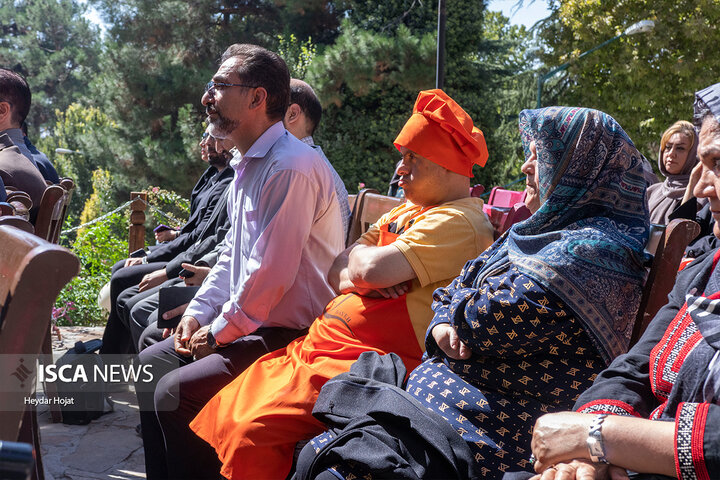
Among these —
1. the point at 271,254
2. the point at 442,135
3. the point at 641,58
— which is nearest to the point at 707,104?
the point at 442,135

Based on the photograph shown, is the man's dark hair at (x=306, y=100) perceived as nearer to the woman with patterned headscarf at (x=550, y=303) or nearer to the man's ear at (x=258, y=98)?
the man's ear at (x=258, y=98)

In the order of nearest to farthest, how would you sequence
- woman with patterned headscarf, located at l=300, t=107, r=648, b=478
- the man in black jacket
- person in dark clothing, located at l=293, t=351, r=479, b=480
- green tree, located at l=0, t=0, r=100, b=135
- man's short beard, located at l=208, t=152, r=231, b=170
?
1. person in dark clothing, located at l=293, t=351, r=479, b=480
2. woman with patterned headscarf, located at l=300, t=107, r=648, b=478
3. the man in black jacket
4. man's short beard, located at l=208, t=152, r=231, b=170
5. green tree, located at l=0, t=0, r=100, b=135

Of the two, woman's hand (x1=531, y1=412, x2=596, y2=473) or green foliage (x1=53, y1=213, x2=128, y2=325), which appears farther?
green foliage (x1=53, y1=213, x2=128, y2=325)

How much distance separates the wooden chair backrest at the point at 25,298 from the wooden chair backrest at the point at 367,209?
7.81ft

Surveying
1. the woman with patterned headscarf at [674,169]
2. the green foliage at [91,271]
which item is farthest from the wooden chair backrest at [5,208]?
the woman with patterned headscarf at [674,169]

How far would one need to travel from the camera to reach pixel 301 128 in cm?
435

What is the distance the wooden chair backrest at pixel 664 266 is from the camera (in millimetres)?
2068

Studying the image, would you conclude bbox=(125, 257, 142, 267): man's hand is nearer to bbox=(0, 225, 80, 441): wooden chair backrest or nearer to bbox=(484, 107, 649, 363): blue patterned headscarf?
bbox=(484, 107, 649, 363): blue patterned headscarf

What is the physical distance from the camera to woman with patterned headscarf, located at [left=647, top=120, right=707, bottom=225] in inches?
218

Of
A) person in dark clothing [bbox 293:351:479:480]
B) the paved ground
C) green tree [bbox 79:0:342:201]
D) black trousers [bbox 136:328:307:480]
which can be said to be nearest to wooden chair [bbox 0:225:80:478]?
person in dark clothing [bbox 293:351:479:480]

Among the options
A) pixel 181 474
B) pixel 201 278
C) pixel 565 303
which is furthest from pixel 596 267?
pixel 201 278

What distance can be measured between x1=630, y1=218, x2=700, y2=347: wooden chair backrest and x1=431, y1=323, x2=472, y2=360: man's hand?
0.56 metres

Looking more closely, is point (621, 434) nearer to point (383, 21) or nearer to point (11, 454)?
point (11, 454)

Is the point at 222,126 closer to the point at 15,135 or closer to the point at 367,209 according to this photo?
the point at 367,209
